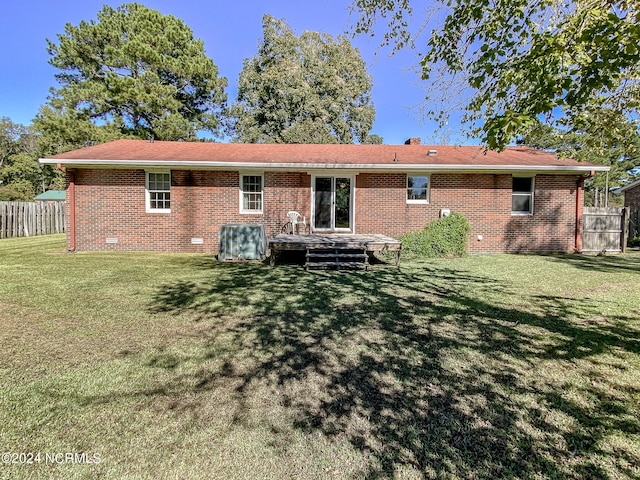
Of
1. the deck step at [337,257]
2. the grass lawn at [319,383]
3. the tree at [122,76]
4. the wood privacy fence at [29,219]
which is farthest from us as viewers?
the tree at [122,76]

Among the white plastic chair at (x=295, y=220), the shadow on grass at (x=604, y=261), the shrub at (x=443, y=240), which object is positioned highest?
the white plastic chair at (x=295, y=220)

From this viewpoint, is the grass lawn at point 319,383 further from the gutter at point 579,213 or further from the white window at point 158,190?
the gutter at point 579,213

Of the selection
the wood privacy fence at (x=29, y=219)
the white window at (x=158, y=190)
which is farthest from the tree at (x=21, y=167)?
the white window at (x=158, y=190)

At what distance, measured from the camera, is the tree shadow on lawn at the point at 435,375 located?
2107mm

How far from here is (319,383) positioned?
291cm

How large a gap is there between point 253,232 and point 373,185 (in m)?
4.32

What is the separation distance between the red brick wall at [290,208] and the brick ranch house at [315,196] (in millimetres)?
32

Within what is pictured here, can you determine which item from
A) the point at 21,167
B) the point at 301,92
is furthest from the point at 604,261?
the point at 21,167

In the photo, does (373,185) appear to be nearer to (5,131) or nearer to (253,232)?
(253,232)

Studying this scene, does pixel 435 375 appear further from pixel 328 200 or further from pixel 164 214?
pixel 164 214

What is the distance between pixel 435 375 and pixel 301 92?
24.3 metres

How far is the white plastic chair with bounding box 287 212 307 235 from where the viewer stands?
1104 centimetres

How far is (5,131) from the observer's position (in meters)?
42.2

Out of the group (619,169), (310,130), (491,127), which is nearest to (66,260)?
(491,127)
